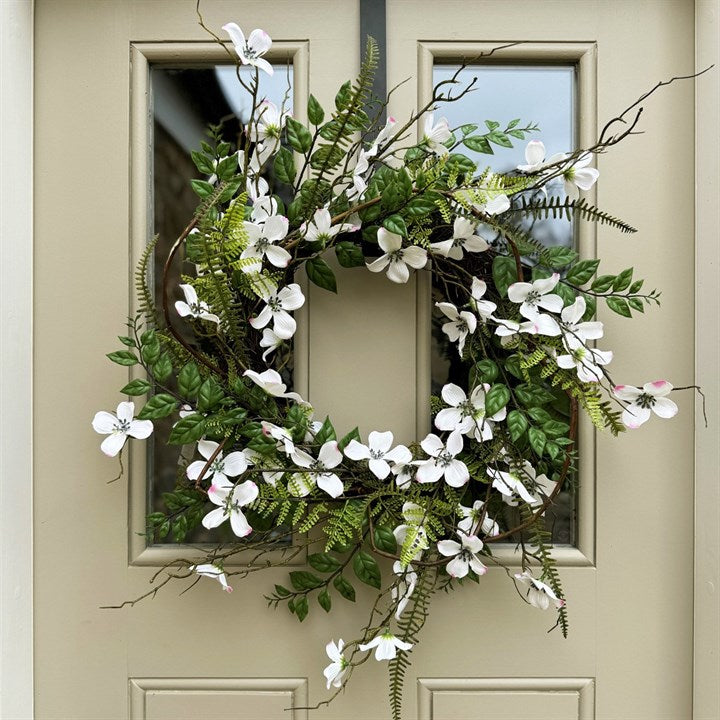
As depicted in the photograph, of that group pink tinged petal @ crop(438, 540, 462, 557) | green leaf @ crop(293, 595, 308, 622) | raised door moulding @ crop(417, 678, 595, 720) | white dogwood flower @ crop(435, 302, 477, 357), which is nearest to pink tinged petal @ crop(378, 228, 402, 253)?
white dogwood flower @ crop(435, 302, 477, 357)

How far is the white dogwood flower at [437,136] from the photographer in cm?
82

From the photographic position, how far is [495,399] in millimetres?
813

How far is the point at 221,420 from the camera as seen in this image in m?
0.81

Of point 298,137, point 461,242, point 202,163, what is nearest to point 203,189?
point 202,163

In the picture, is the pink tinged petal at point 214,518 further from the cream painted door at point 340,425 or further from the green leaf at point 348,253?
the green leaf at point 348,253

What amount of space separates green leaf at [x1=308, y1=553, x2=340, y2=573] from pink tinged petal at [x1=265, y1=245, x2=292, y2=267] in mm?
427

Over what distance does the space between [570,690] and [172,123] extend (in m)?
1.11

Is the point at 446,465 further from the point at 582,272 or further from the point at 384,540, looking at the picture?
the point at 582,272

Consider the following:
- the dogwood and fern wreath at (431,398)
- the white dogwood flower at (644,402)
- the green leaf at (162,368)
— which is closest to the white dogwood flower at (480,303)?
the dogwood and fern wreath at (431,398)

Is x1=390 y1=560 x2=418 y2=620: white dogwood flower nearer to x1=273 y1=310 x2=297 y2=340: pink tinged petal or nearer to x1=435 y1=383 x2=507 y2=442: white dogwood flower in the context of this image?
x1=435 y1=383 x2=507 y2=442: white dogwood flower

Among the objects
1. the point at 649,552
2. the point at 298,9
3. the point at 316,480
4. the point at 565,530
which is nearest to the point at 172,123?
the point at 298,9

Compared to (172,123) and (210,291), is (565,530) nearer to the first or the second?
(210,291)

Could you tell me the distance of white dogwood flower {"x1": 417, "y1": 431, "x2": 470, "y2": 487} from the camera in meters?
0.82

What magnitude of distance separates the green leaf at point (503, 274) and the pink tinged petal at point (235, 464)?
1.41 feet
